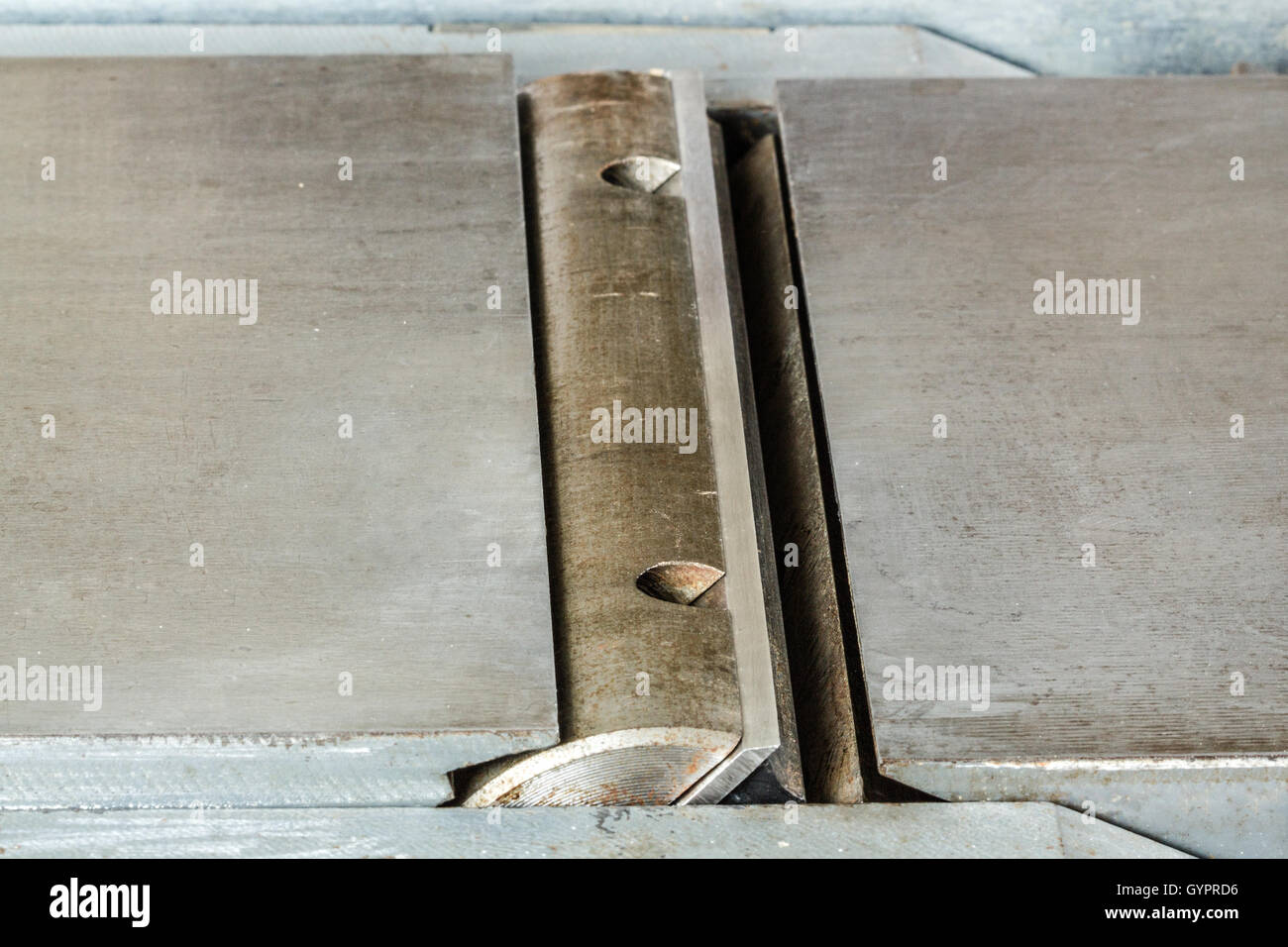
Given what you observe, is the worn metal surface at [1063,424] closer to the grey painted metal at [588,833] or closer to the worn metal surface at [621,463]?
the grey painted metal at [588,833]

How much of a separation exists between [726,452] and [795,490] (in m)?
0.12

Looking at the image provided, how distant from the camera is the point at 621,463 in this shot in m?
1.37

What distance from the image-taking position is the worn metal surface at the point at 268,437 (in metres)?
1.18

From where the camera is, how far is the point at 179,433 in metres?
1.33

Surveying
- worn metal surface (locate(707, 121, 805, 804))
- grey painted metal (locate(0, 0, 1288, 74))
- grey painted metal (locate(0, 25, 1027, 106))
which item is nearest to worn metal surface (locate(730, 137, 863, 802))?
worn metal surface (locate(707, 121, 805, 804))

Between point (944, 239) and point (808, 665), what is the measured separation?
560 millimetres

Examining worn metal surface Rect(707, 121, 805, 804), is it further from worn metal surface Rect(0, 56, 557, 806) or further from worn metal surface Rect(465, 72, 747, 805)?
worn metal surface Rect(0, 56, 557, 806)

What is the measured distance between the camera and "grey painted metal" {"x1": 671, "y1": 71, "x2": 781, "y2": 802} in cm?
125

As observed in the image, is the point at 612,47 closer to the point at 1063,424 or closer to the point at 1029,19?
the point at 1029,19

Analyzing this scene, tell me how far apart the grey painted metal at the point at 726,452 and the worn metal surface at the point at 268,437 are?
0.20m

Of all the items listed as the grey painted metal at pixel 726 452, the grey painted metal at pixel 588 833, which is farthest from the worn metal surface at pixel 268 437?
the grey painted metal at pixel 726 452

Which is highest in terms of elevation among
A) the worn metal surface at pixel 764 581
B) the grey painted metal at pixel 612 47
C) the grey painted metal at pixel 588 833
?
the grey painted metal at pixel 612 47
